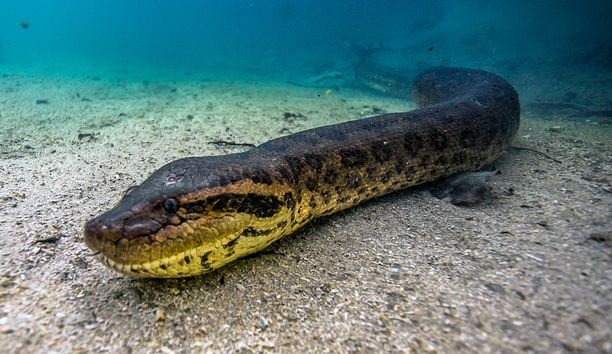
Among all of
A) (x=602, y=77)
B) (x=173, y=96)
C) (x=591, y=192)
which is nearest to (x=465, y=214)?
(x=591, y=192)

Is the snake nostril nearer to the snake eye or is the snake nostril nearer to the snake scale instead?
the snake scale

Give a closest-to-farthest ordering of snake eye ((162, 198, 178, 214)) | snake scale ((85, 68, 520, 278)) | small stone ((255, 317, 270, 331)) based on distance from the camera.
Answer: small stone ((255, 317, 270, 331)), snake scale ((85, 68, 520, 278)), snake eye ((162, 198, 178, 214))

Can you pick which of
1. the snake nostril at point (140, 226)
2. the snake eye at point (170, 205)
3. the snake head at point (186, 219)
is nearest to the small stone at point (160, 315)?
the snake head at point (186, 219)

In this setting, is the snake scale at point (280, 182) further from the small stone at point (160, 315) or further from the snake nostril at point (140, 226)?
the small stone at point (160, 315)

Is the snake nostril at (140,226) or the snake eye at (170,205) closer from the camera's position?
the snake nostril at (140,226)

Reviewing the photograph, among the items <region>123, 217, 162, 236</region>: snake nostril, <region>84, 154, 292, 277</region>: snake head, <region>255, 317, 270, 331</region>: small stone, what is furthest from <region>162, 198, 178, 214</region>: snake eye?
<region>255, 317, 270, 331</region>: small stone

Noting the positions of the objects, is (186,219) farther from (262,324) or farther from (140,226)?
(262,324)

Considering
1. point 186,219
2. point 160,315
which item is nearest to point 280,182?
point 186,219
